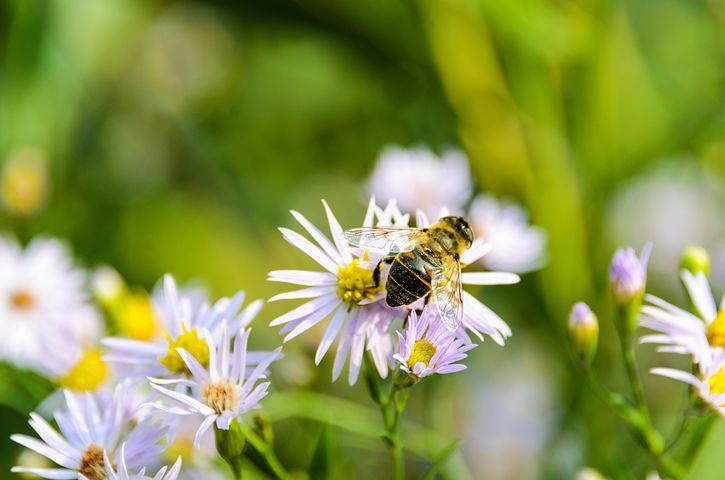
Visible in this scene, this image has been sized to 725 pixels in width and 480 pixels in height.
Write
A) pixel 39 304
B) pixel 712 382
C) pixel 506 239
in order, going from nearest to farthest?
pixel 712 382
pixel 506 239
pixel 39 304

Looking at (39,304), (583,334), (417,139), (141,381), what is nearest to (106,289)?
(39,304)

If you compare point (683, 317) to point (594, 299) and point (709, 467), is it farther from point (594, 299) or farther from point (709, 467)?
point (594, 299)

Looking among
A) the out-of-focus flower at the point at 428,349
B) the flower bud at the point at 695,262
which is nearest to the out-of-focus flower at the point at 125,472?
the out-of-focus flower at the point at 428,349

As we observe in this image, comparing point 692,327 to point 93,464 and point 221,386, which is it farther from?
point 93,464

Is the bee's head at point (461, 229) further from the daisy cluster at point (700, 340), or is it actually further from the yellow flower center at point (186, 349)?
the yellow flower center at point (186, 349)

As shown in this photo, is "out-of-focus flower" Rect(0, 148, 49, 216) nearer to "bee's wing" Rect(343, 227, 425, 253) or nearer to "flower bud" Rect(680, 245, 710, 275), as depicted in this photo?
"bee's wing" Rect(343, 227, 425, 253)
